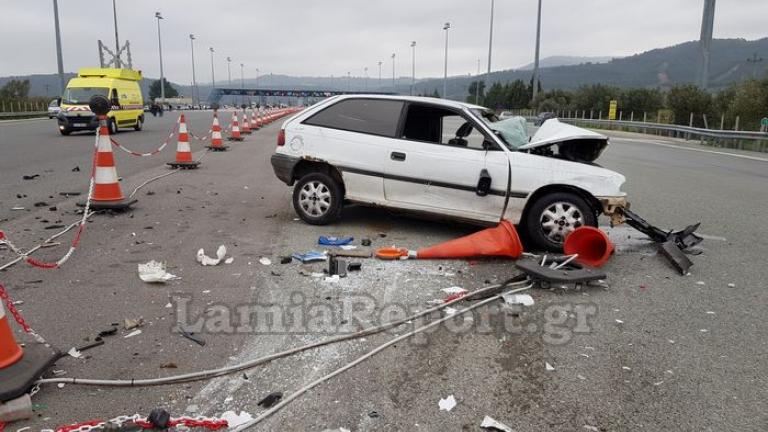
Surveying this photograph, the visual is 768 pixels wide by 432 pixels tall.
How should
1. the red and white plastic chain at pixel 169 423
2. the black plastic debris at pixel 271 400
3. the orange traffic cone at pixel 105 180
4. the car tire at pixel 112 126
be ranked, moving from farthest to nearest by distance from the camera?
the car tire at pixel 112 126, the orange traffic cone at pixel 105 180, the black plastic debris at pixel 271 400, the red and white plastic chain at pixel 169 423

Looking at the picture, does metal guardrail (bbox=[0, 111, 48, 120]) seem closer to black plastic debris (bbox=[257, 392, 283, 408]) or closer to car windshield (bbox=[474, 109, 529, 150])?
car windshield (bbox=[474, 109, 529, 150])

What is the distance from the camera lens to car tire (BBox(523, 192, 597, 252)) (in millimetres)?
5934

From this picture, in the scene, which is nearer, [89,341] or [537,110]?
[89,341]

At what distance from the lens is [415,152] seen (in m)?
6.41

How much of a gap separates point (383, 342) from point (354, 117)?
3.72 meters

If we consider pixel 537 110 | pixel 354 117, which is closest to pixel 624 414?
pixel 354 117

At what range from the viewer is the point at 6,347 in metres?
3.05

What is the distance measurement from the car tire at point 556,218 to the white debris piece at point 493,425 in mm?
3380

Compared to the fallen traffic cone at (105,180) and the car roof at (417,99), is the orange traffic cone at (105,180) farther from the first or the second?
the car roof at (417,99)

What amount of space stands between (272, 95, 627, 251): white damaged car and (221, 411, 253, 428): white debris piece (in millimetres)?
3874

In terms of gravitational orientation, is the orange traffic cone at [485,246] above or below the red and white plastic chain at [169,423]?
above

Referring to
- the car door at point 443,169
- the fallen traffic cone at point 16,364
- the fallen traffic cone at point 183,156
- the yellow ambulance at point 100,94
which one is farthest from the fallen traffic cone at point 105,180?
the yellow ambulance at point 100,94

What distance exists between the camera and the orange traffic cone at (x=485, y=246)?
566cm

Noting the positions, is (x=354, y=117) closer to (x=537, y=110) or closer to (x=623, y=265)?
(x=623, y=265)
